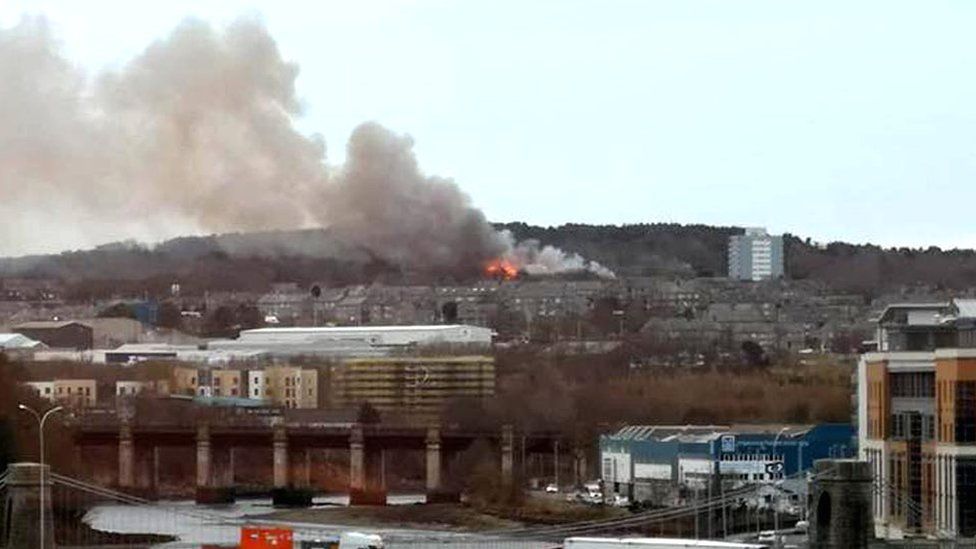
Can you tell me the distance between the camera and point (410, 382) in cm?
14638

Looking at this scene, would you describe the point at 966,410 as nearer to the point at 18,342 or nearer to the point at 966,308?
the point at 966,308

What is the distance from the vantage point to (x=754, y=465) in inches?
3282

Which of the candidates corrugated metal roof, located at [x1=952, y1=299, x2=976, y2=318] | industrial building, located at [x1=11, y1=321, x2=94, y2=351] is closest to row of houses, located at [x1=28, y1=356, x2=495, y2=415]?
industrial building, located at [x1=11, y1=321, x2=94, y2=351]

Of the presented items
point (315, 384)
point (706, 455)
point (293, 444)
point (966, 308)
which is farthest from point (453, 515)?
point (315, 384)

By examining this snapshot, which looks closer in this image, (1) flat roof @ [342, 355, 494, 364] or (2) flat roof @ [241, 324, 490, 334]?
(1) flat roof @ [342, 355, 494, 364]

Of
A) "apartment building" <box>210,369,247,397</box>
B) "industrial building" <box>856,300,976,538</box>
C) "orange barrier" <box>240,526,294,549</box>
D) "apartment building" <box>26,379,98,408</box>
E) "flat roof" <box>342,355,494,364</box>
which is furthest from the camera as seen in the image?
"apartment building" <box>210,369,247,397</box>

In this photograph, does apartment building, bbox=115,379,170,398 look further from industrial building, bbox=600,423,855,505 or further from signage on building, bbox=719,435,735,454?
signage on building, bbox=719,435,735,454

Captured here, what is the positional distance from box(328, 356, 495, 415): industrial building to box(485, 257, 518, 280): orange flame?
36.4ft

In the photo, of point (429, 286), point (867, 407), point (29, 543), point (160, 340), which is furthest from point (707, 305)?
point (29, 543)

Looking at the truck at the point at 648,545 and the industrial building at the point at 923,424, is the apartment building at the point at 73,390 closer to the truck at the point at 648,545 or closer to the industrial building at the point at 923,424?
the industrial building at the point at 923,424

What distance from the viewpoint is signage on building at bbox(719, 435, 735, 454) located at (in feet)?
278

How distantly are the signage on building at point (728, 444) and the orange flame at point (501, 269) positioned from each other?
76.0 metres

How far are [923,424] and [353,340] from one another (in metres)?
108

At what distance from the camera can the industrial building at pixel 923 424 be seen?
54.2 metres
